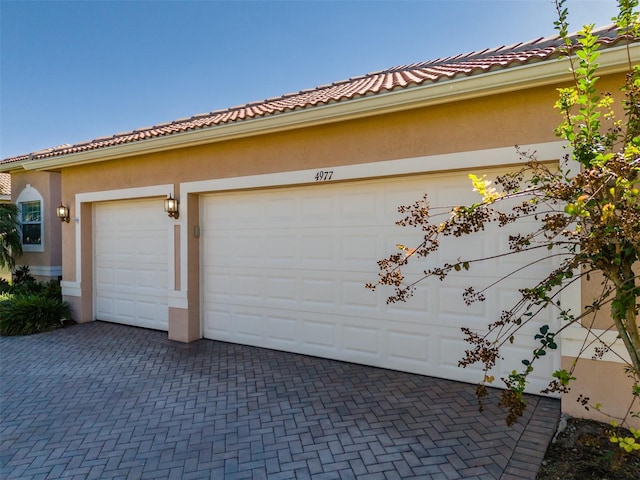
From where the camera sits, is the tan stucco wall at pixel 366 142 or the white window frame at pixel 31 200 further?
the white window frame at pixel 31 200

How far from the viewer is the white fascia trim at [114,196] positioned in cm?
744

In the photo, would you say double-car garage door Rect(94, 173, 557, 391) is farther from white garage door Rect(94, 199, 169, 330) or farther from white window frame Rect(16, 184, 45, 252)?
white window frame Rect(16, 184, 45, 252)

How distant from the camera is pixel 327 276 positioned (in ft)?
20.0

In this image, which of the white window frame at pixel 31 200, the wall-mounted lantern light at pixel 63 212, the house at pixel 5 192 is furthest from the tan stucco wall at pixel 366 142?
the house at pixel 5 192

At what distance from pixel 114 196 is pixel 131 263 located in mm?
1584

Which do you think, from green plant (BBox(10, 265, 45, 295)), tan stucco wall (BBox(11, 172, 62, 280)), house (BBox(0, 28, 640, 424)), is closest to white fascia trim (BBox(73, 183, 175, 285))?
house (BBox(0, 28, 640, 424))

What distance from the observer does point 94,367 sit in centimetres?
592

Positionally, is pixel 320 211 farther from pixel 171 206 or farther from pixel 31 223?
pixel 31 223

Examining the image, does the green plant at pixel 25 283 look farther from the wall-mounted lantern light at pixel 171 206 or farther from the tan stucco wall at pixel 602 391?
the tan stucco wall at pixel 602 391

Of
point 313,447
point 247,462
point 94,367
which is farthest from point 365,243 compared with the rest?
point 94,367

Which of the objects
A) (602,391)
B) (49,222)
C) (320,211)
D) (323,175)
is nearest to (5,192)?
(49,222)

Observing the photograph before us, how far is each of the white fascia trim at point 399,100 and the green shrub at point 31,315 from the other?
13.6 ft

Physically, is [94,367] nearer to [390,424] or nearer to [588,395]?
[390,424]

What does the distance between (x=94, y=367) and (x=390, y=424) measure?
486cm
